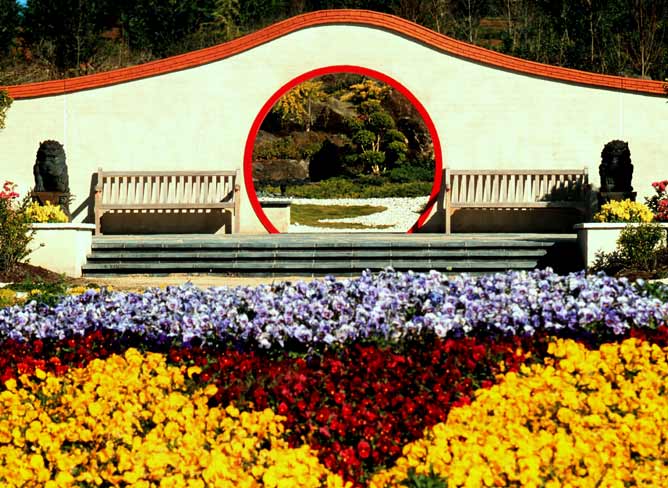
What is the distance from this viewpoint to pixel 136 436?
443 centimetres

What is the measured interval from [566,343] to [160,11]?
30577 millimetres

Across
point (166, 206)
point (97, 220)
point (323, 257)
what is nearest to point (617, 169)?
Answer: point (323, 257)

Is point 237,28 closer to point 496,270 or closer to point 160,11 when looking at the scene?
point 160,11

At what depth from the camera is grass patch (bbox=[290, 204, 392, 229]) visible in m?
23.0

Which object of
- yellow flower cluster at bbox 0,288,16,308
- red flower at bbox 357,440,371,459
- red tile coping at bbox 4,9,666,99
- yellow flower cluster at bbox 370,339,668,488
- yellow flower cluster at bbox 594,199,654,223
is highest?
red tile coping at bbox 4,9,666,99

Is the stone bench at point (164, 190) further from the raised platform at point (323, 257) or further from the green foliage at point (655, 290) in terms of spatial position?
the green foliage at point (655, 290)

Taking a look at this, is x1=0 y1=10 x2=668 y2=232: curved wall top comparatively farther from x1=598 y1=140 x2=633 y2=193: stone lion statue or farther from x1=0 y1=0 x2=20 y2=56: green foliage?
x1=0 y1=0 x2=20 y2=56: green foliage

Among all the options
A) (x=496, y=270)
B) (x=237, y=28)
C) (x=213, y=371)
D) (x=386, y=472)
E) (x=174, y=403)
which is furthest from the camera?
(x=237, y=28)

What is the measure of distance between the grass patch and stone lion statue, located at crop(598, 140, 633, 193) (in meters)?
9.54

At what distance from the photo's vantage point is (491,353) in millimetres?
5086

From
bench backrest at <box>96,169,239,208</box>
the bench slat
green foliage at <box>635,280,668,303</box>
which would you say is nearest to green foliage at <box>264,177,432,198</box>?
bench backrest at <box>96,169,239,208</box>

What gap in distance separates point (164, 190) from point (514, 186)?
18.7 ft

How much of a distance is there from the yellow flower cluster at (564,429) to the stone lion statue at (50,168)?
10.4m

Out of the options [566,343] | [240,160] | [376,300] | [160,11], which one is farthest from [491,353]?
[160,11]
